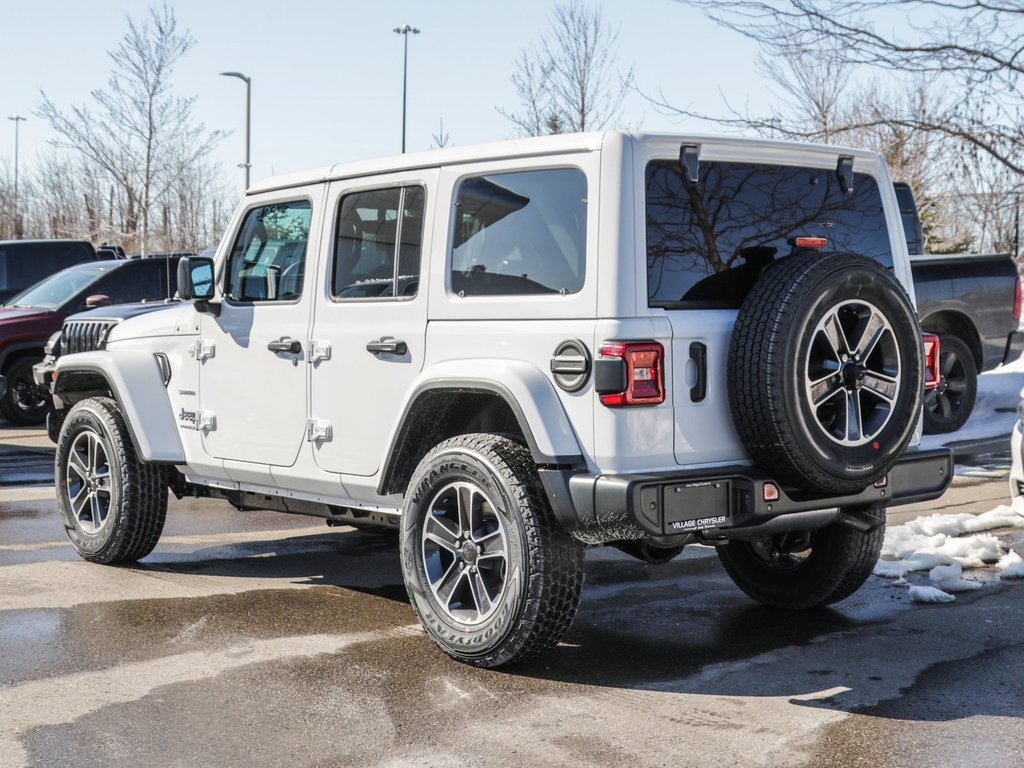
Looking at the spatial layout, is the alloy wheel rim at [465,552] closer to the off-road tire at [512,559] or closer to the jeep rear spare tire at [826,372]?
A: the off-road tire at [512,559]

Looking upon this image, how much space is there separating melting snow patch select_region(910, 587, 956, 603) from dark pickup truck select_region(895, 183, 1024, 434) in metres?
6.19

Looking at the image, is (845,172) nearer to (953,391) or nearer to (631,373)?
(631,373)

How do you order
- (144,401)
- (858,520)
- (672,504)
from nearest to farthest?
(672,504), (858,520), (144,401)

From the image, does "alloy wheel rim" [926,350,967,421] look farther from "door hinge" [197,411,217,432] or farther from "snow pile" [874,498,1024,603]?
"door hinge" [197,411,217,432]

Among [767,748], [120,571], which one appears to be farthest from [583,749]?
[120,571]

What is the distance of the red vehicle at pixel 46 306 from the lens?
14062 millimetres

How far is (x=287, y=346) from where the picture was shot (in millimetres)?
5887

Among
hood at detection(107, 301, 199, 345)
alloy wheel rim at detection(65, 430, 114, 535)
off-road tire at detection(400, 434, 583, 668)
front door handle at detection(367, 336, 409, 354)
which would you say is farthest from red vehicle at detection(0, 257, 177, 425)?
off-road tire at detection(400, 434, 583, 668)

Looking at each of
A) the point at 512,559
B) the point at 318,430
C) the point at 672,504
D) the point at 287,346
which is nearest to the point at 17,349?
the point at 287,346

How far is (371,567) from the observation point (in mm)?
7031

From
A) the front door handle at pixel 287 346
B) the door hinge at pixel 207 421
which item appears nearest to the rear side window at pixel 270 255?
the front door handle at pixel 287 346

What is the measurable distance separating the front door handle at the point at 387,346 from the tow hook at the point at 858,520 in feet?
6.28

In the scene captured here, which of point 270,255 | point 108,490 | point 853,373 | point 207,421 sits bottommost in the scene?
point 108,490

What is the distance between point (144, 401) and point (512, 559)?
2.84 m
